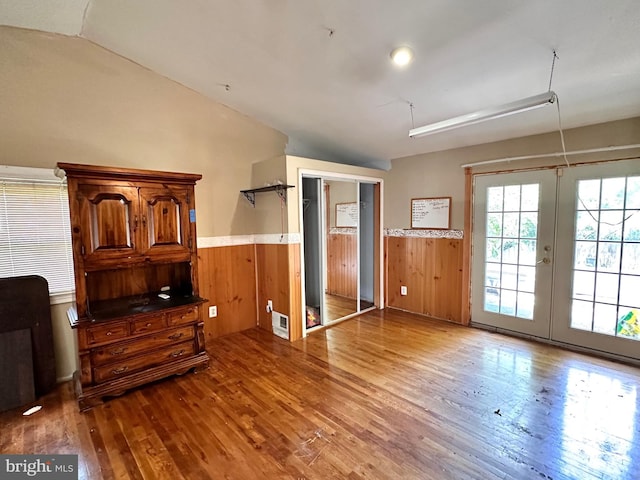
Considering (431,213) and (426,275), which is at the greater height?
(431,213)

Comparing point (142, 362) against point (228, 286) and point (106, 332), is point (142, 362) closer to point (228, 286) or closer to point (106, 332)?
point (106, 332)

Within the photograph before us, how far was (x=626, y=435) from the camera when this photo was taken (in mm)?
1968

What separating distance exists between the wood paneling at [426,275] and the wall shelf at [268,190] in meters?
2.01

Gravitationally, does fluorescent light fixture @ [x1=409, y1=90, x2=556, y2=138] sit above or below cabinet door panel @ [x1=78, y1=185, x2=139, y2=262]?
above

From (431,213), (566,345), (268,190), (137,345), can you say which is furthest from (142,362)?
(566,345)

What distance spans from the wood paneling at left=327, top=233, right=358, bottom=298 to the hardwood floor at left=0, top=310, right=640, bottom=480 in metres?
1.67

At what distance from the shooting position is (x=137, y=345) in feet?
8.41

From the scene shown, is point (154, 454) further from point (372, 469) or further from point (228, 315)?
point (228, 315)

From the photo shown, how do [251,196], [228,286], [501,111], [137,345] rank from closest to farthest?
[501,111] < [137,345] < [228,286] < [251,196]

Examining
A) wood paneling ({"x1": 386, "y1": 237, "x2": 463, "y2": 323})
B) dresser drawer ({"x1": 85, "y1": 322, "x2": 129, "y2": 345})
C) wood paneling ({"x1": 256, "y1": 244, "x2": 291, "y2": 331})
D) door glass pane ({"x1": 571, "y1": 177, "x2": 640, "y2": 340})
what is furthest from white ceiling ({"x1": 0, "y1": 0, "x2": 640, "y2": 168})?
dresser drawer ({"x1": 85, "y1": 322, "x2": 129, "y2": 345})

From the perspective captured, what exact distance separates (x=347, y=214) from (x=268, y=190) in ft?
4.72

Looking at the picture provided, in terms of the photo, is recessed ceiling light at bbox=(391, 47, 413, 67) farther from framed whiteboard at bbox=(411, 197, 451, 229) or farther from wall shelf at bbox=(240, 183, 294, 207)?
framed whiteboard at bbox=(411, 197, 451, 229)

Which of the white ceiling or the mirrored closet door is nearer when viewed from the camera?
the white ceiling

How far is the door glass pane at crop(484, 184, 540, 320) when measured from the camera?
135 inches
